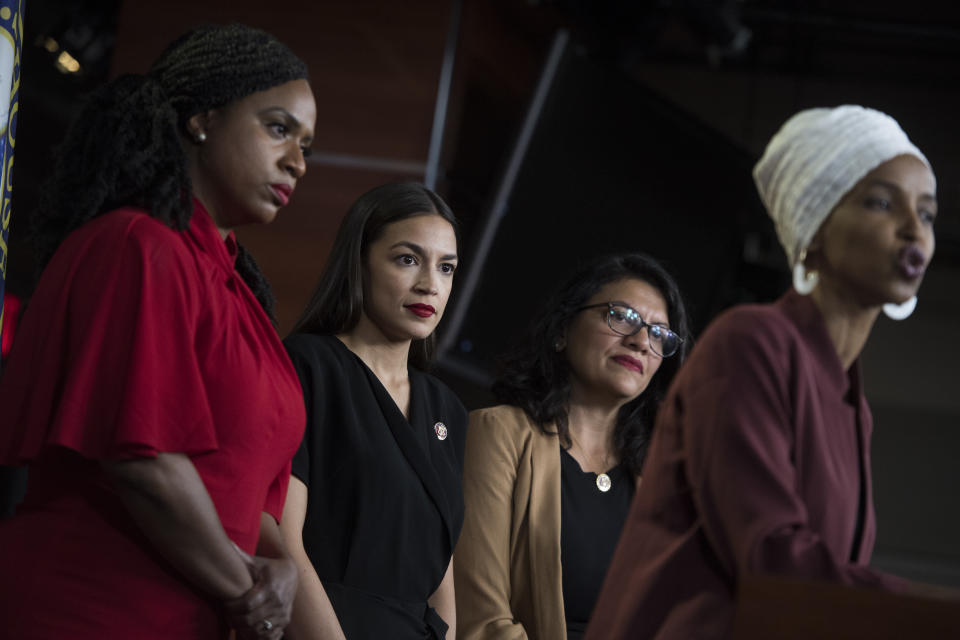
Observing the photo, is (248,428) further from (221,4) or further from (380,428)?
(221,4)

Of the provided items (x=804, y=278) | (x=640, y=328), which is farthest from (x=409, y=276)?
(x=804, y=278)

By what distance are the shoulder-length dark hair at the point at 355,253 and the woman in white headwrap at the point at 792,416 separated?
1.03 meters

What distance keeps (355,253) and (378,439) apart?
404 mm

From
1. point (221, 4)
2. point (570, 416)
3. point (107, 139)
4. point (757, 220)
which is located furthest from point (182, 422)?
point (757, 220)

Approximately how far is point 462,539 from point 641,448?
1.61 feet

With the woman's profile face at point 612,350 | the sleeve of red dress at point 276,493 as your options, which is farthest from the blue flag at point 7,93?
the woman's profile face at point 612,350

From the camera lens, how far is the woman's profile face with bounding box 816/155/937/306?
141 centimetres

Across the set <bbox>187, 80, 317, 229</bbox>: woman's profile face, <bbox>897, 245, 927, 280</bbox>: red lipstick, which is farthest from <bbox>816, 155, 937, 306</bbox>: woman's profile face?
<bbox>187, 80, 317, 229</bbox>: woman's profile face

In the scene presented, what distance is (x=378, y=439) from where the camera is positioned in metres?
2.18

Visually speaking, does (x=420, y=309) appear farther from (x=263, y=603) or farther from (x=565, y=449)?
(x=263, y=603)

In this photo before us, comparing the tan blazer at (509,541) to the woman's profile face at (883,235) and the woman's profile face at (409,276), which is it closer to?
the woman's profile face at (409,276)

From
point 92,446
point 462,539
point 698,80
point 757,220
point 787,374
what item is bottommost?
point 462,539

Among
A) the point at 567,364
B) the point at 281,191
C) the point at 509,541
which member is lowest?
the point at 509,541

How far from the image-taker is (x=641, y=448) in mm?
2771
